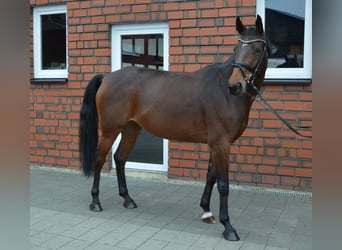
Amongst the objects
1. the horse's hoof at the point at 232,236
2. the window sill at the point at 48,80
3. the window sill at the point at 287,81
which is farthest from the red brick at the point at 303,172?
the window sill at the point at 48,80

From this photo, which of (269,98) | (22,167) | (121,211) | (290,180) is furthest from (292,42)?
(22,167)

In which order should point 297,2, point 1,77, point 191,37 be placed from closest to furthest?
point 1,77 → point 297,2 → point 191,37

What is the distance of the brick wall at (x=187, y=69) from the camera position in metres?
4.87

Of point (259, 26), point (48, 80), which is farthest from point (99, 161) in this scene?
point (48, 80)

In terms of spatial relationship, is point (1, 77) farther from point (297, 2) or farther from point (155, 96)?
point (297, 2)

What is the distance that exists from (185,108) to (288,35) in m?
2.12

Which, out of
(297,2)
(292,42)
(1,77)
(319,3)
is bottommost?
(1,77)

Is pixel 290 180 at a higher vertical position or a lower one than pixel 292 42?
lower

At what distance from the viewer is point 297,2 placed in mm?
4875

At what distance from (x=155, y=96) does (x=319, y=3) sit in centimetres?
328

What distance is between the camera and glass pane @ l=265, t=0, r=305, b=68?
4867 millimetres

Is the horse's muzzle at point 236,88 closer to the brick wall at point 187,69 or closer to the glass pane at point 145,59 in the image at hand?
the brick wall at point 187,69

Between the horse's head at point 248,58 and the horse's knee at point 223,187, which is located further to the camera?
the horse's knee at point 223,187

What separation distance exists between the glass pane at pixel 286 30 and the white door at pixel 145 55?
1587 mm
